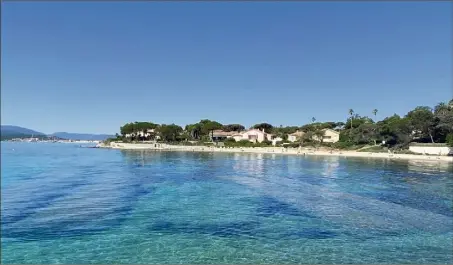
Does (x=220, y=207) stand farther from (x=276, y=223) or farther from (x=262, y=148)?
(x=262, y=148)

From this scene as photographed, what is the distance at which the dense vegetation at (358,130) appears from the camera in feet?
191

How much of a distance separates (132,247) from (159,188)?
517 inches

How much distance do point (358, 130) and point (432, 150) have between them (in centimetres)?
1910

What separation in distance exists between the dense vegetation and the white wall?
1253 mm

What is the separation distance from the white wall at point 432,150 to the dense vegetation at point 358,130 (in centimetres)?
125

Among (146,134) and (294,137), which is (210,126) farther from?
(294,137)

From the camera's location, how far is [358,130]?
77.7 meters

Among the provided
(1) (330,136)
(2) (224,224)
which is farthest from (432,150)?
(2) (224,224)

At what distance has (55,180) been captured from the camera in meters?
27.3

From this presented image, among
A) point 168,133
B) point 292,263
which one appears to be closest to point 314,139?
point 168,133

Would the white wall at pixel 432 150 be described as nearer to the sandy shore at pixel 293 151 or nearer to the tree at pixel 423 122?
the tree at pixel 423 122

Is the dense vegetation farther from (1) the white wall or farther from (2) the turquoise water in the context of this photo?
(2) the turquoise water

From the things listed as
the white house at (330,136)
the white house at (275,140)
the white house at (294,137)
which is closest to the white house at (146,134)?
the white house at (275,140)

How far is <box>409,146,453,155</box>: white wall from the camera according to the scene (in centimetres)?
5766
